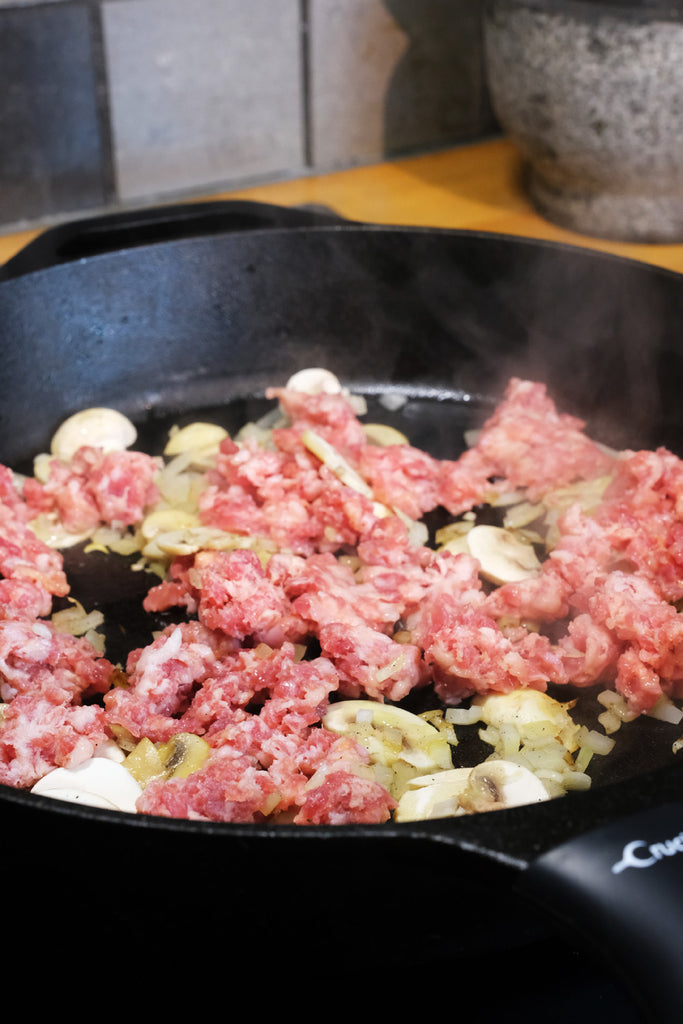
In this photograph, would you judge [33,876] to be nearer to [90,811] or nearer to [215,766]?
[90,811]

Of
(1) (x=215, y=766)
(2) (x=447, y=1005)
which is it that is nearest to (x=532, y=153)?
(1) (x=215, y=766)

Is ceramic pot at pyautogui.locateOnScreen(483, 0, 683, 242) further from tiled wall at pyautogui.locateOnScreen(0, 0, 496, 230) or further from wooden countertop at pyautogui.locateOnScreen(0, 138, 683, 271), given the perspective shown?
tiled wall at pyautogui.locateOnScreen(0, 0, 496, 230)

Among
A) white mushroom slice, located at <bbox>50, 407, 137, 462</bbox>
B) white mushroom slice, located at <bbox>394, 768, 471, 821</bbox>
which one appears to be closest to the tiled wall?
white mushroom slice, located at <bbox>50, 407, 137, 462</bbox>

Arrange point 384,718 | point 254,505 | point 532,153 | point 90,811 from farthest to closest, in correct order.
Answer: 1. point 532,153
2. point 254,505
3. point 384,718
4. point 90,811

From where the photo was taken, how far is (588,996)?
0.97 meters

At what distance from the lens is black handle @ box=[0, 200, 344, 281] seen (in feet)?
5.36

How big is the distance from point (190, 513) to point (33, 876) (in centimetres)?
74

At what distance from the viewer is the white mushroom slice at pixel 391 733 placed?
1080 mm

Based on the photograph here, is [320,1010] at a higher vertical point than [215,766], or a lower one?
lower

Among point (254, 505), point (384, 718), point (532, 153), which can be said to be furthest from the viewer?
point (532, 153)

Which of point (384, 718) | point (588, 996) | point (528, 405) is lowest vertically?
point (588, 996)

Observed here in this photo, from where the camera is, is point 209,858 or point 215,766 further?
point 215,766

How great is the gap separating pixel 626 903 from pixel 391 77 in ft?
7.09

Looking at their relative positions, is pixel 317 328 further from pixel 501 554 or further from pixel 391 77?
pixel 391 77
